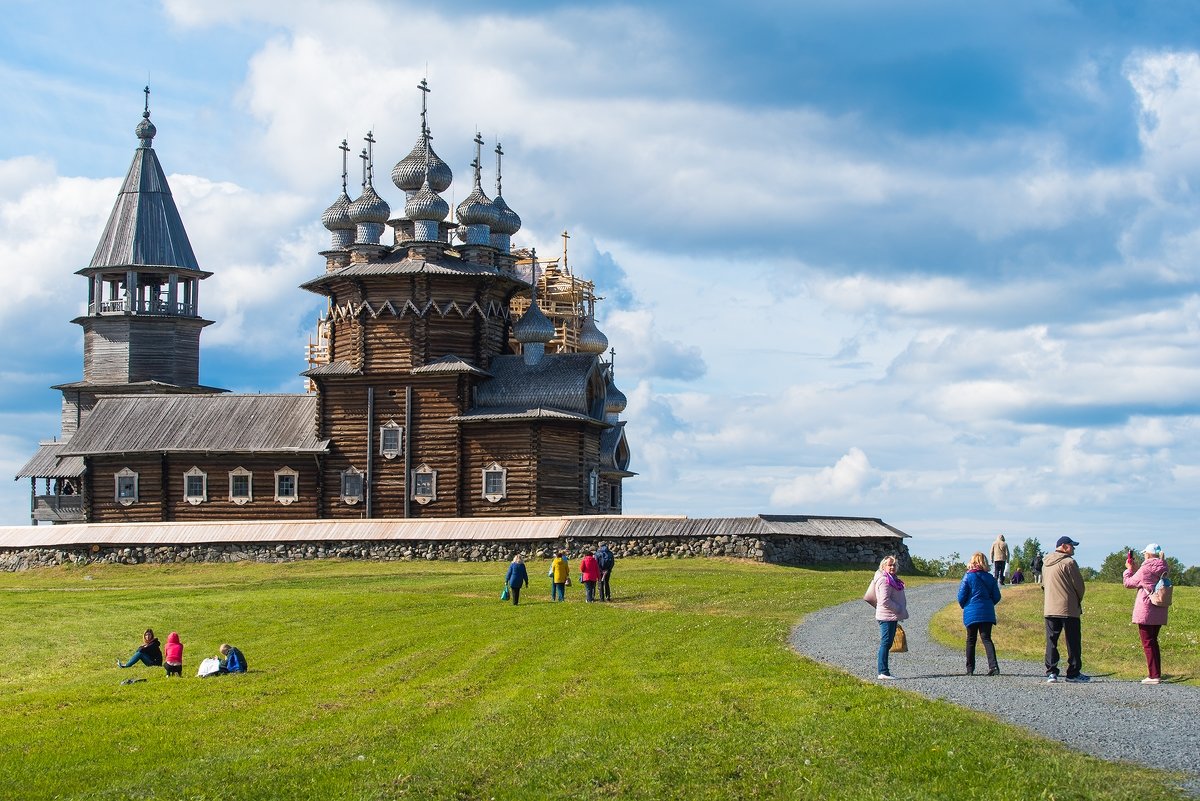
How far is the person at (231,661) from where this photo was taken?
25.9m

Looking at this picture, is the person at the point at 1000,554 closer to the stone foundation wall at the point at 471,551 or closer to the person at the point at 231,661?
the stone foundation wall at the point at 471,551

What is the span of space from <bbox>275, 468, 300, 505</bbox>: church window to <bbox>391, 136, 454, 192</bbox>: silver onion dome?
502 inches

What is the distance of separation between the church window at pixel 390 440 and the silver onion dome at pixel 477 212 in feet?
28.9

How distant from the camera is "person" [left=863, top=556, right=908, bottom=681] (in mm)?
20672

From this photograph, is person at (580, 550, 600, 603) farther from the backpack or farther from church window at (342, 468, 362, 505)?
church window at (342, 468, 362, 505)

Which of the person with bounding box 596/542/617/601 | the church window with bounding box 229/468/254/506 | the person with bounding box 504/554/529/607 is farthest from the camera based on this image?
the church window with bounding box 229/468/254/506

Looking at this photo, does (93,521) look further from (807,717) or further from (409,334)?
(807,717)

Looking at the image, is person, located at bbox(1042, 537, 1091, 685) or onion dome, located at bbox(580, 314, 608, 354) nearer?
person, located at bbox(1042, 537, 1091, 685)

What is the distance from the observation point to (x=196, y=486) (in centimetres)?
6262

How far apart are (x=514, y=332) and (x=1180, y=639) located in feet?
129

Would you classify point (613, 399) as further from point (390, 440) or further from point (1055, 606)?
point (1055, 606)

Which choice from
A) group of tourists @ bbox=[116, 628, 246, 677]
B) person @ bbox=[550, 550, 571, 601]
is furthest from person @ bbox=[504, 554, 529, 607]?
group of tourists @ bbox=[116, 628, 246, 677]

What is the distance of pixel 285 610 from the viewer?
120 feet

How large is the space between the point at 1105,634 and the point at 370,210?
42.2 metres
